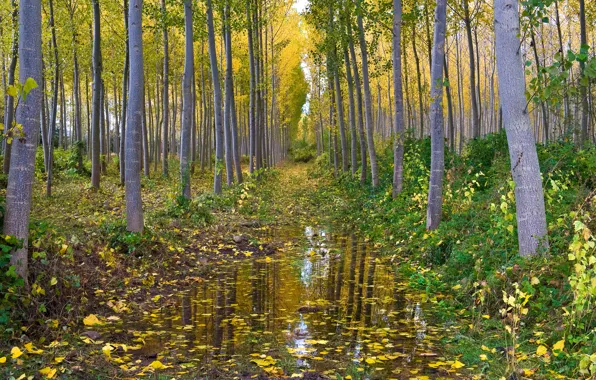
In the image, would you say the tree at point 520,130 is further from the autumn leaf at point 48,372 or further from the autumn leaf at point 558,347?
the autumn leaf at point 48,372

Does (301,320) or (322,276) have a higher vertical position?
(322,276)

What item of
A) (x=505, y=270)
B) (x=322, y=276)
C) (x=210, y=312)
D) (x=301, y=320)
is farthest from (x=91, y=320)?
(x=505, y=270)

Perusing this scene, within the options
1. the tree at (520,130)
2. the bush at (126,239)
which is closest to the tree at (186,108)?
the bush at (126,239)

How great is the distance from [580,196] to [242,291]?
5447 millimetres

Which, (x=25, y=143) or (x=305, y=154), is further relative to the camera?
(x=305, y=154)

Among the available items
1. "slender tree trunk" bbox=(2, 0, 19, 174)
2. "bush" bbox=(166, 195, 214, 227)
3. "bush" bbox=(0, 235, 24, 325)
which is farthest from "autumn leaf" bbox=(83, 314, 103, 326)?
"slender tree trunk" bbox=(2, 0, 19, 174)

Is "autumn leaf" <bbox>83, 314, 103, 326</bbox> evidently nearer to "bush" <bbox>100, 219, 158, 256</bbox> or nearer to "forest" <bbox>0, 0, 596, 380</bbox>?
"forest" <bbox>0, 0, 596, 380</bbox>

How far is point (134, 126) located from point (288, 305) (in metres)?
4.36

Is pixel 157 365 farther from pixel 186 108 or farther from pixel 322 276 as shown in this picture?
pixel 186 108

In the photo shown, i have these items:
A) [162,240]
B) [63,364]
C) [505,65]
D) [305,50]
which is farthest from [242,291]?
[305,50]

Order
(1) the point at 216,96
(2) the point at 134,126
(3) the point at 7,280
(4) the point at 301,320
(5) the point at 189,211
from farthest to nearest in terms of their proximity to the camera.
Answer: (1) the point at 216,96 < (5) the point at 189,211 < (2) the point at 134,126 < (4) the point at 301,320 < (3) the point at 7,280

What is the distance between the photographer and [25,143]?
4820 mm

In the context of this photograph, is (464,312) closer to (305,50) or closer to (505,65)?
(505,65)

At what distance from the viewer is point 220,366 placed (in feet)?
13.3
